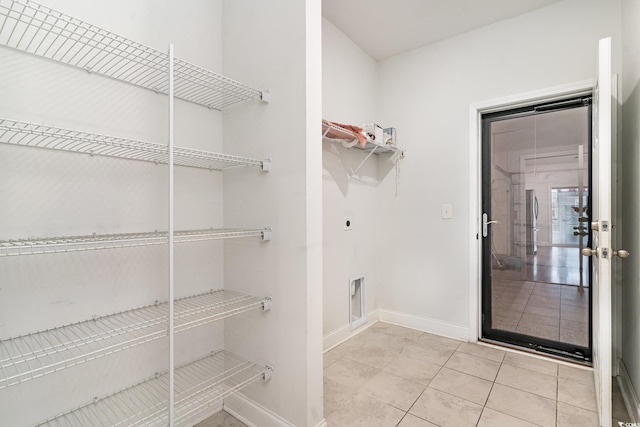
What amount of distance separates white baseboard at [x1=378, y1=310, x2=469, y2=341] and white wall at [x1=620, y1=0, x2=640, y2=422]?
1.03m

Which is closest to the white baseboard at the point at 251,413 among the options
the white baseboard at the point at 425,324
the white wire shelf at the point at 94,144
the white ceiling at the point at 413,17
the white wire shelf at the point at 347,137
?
the white wire shelf at the point at 94,144

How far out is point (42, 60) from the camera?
1.12 metres

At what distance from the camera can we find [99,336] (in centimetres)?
108

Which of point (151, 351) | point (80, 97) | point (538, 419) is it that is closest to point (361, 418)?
point (538, 419)

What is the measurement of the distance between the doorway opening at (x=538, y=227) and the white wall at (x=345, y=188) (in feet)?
3.40

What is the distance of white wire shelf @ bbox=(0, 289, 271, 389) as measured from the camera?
38.8 inches

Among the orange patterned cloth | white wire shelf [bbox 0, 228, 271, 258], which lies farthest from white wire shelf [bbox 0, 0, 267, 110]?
the orange patterned cloth

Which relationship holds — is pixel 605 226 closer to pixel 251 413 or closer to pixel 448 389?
pixel 448 389

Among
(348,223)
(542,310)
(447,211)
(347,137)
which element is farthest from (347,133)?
(542,310)

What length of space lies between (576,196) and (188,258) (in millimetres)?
2818

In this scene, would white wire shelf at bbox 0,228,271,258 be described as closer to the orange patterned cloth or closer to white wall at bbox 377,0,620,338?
the orange patterned cloth

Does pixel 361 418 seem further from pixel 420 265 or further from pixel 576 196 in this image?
pixel 576 196

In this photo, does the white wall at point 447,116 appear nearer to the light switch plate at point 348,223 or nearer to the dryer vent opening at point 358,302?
the dryer vent opening at point 358,302

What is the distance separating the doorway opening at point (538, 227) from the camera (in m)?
2.24
